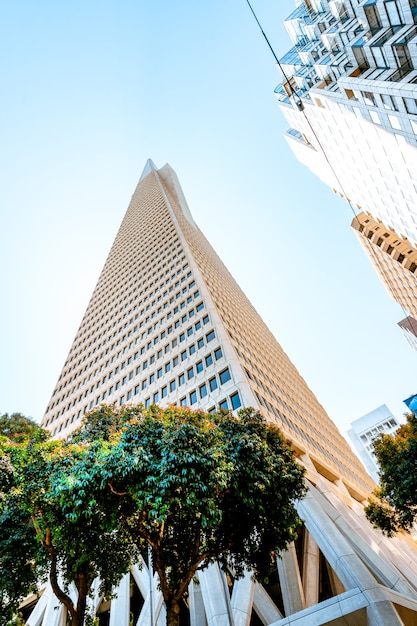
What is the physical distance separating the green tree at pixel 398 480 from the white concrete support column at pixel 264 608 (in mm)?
9998

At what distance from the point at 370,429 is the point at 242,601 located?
132 metres

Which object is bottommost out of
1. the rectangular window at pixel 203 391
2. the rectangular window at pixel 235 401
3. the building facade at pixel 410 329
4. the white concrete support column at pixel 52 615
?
the white concrete support column at pixel 52 615

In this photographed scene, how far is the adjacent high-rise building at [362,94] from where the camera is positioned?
21.8 metres

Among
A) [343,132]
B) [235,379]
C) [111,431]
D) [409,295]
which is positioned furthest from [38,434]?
[409,295]

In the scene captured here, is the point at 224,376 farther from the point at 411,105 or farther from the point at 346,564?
the point at 411,105

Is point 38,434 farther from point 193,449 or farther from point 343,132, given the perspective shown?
point 343,132

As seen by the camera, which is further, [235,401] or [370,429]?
[370,429]

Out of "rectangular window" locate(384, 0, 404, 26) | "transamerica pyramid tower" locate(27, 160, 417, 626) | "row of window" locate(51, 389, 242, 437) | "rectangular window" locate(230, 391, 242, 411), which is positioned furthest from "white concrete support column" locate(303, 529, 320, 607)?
"rectangular window" locate(384, 0, 404, 26)

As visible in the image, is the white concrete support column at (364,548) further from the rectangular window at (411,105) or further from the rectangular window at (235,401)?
the rectangular window at (411,105)

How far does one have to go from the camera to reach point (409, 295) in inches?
2280

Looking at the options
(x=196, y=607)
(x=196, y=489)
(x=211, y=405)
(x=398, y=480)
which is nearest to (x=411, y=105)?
(x=398, y=480)

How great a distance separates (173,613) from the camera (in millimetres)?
10289

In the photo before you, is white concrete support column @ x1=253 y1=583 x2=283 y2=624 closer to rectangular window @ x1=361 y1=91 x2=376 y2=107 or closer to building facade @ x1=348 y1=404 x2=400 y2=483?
rectangular window @ x1=361 y1=91 x2=376 y2=107

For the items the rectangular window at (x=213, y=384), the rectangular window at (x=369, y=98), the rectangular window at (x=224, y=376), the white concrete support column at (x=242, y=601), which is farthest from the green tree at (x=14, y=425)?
the rectangular window at (x=369, y=98)
